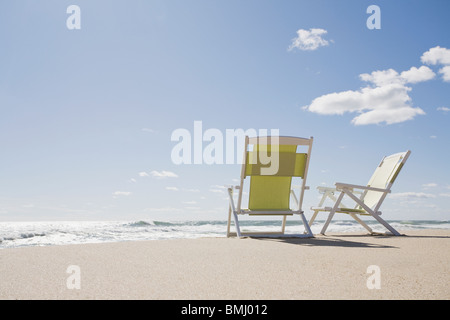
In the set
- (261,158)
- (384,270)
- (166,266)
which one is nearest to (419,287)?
(384,270)

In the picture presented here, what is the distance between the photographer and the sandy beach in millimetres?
2031

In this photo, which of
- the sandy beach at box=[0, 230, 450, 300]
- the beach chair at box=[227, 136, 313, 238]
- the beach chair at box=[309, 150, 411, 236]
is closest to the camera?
the sandy beach at box=[0, 230, 450, 300]

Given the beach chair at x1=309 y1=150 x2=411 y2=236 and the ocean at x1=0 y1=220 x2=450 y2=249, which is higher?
the beach chair at x1=309 y1=150 x2=411 y2=236

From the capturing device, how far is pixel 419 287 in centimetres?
214

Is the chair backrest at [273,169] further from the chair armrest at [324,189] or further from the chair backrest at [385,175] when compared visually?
the chair backrest at [385,175]

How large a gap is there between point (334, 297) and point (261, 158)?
3.64 m

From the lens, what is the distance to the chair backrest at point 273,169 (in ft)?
17.9

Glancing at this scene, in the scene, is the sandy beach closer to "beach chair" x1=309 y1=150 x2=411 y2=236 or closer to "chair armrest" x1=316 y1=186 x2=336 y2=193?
"beach chair" x1=309 y1=150 x2=411 y2=236

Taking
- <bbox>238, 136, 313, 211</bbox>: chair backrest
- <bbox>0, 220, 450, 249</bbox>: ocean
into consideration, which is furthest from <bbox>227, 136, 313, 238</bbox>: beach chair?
<bbox>0, 220, 450, 249</bbox>: ocean

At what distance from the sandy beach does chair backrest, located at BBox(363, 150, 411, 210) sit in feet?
10.00

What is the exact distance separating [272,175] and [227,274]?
10.6ft
